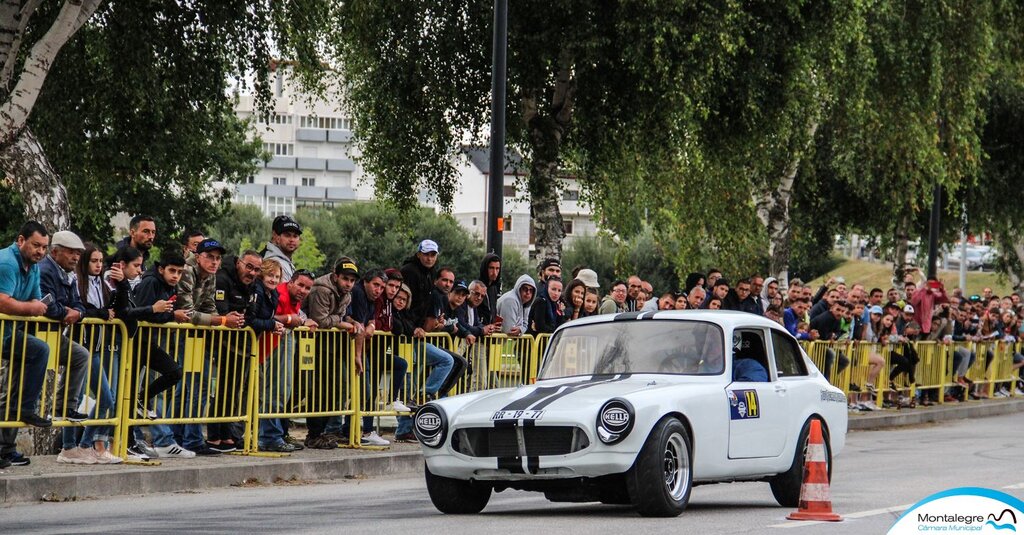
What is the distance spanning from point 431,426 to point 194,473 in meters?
2.88

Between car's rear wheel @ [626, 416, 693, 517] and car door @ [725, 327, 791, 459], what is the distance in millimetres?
724

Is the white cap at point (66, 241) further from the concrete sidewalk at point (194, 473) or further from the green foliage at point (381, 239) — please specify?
the green foliage at point (381, 239)

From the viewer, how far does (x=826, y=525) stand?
10305 millimetres

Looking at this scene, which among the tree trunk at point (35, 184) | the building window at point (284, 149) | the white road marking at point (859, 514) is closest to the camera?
the white road marking at point (859, 514)

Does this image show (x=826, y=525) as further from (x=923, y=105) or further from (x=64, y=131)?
(x=923, y=105)

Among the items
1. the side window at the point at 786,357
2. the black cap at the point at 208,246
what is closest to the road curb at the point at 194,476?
the black cap at the point at 208,246

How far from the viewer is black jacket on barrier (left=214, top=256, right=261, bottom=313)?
14203mm

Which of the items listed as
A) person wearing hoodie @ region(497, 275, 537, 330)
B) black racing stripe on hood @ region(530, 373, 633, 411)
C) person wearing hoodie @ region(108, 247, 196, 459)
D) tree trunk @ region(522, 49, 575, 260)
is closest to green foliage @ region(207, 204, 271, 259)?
tree trunk @ region(522, 49, 575, 260)

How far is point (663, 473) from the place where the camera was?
10492mm

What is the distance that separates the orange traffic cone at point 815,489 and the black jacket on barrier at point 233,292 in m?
5.64

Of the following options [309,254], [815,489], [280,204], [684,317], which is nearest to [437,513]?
[684,317]

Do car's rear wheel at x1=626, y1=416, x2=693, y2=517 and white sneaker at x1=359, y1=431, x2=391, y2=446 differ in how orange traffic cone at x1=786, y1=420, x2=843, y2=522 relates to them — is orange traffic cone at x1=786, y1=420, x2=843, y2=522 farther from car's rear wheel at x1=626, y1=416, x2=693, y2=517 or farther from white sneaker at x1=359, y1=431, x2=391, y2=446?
white sneaker at x1=359, y1=431, x2=391, y2=446

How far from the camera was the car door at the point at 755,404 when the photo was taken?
11527 mm

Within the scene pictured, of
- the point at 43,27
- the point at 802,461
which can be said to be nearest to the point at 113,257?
the point at 802,461
